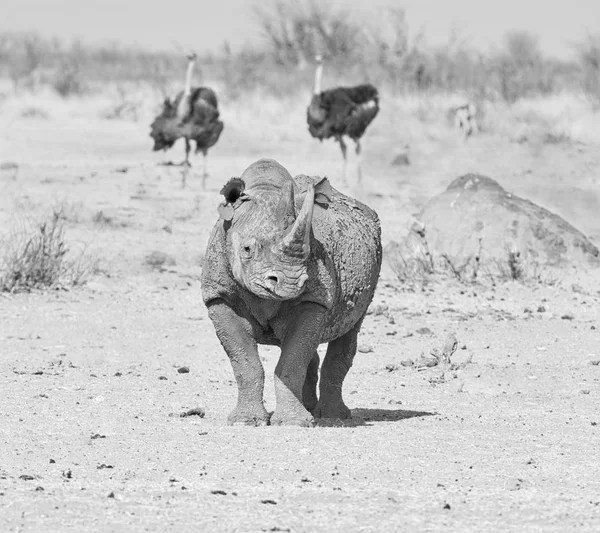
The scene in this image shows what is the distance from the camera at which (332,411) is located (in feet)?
30.2

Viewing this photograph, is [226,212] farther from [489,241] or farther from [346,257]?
[489,241]

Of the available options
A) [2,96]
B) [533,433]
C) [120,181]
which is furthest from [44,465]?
[2,96]

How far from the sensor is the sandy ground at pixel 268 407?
6453mm

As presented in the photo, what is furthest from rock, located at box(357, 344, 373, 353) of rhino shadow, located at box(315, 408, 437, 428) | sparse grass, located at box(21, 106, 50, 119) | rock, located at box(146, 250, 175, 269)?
sparse grass, located at box(21, 106, 50, 119)

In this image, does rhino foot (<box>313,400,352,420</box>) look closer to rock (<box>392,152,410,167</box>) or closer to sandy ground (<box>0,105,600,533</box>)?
sandy ground (<box>0,105,600,533</box>)

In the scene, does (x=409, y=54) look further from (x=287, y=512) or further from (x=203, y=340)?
(x=287, y=512)

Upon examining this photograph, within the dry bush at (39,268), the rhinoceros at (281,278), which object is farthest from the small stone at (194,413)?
the dry bush at (39,268)

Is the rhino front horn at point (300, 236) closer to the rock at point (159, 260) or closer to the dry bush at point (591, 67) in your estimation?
the rock at point (159, 260)

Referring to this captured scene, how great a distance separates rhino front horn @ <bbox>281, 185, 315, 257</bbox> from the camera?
7.50m

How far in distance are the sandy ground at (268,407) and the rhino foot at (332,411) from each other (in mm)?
257

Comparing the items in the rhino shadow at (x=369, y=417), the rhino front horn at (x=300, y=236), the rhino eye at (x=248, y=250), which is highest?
the rhino front horn at (x=300, y=236)

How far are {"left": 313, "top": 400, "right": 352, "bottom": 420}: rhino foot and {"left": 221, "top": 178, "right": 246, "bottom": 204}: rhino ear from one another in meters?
1.75

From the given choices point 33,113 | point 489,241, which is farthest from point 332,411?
point 33,113

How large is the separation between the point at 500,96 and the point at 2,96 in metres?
12.4
